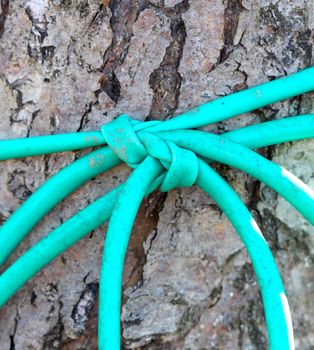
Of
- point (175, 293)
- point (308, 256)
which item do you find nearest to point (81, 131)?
point (175, 293)

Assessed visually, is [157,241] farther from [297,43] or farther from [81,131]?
[297,43]
